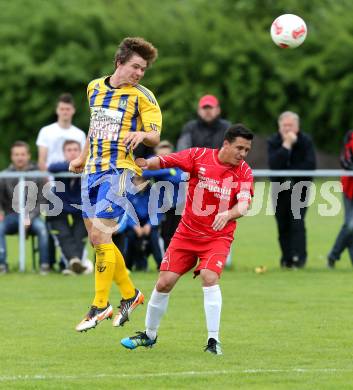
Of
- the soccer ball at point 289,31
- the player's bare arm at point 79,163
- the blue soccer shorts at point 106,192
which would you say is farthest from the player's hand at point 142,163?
the soccer ball at point 289,31

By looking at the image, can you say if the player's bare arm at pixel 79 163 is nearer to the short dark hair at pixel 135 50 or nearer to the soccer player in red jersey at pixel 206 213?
the soccer player in red jersey at pixel 206 213

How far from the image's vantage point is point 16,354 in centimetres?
798

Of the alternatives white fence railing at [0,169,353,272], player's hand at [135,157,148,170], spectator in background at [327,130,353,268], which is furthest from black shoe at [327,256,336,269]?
player's hand at [135,157,148,170]

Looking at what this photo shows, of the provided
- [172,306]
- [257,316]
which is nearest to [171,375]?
[257,316]

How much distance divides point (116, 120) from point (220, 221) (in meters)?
1.30

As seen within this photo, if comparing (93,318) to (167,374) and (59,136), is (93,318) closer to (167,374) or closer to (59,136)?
(167,374)

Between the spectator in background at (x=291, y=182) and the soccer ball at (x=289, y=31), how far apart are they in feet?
8.97

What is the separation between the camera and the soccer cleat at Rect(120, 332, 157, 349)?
811 centimetres

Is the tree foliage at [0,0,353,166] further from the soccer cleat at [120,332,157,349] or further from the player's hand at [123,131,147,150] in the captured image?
the soccer cleat at [120,332,157,349]

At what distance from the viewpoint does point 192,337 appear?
880 centimetres

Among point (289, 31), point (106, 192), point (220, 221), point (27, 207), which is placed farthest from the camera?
point (27, 207)

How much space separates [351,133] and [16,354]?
7106 mm

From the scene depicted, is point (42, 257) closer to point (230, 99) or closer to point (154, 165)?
point (154, 165)

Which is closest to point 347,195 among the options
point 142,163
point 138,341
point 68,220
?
point 68,220
